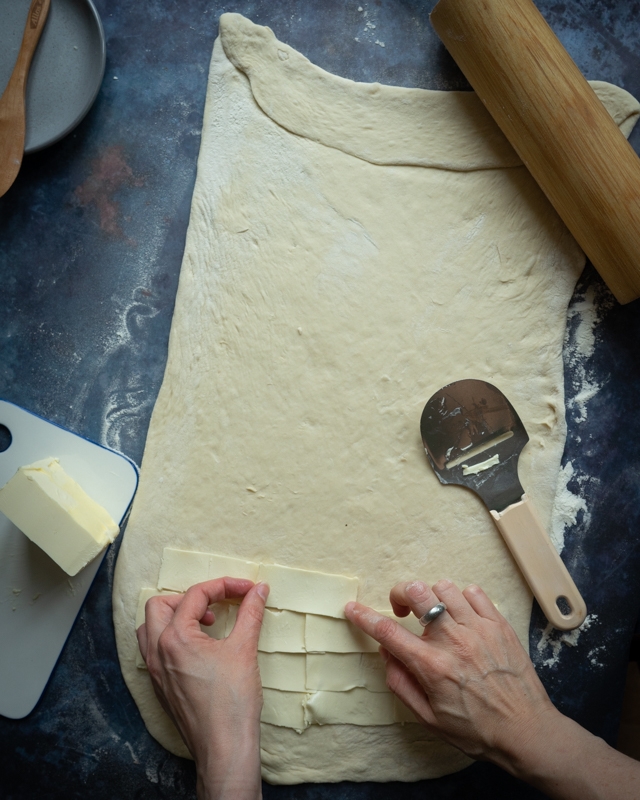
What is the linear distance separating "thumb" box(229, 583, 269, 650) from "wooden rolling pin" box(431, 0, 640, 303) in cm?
130

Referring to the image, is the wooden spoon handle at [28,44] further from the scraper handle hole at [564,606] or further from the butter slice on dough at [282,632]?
the scraper handle hole at [564,606]

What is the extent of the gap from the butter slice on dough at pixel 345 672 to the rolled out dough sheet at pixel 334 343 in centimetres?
6

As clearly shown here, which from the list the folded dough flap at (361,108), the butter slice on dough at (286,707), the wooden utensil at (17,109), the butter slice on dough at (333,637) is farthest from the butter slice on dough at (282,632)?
the wooden utensil at (17,109)

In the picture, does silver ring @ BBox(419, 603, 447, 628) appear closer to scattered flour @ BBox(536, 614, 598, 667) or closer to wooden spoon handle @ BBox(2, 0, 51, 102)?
scattered flour @ BBox(536, 614, 598, 667)

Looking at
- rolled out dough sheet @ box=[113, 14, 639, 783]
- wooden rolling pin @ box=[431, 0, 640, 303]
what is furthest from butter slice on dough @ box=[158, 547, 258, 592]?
wooden rolling pin @ box=[431, 0, 640, 303]

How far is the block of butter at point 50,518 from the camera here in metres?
1.38

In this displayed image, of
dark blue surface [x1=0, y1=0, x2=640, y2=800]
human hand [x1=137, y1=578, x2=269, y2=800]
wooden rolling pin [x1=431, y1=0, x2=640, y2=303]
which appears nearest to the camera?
human hand [x1=137, y1=578, x2=269, y2=800]

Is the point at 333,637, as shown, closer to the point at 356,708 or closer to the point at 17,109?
the point at 356,708

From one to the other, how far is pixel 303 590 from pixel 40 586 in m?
0.76

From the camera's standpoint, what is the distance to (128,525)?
1520 mm

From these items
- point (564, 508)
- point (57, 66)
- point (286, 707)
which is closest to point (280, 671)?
point (286, 707)

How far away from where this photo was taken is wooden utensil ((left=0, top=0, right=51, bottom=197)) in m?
1.54

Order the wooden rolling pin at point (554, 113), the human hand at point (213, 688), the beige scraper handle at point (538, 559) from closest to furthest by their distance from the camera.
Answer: the human hand at point (213, 688)
the wooden rolling pin at point (554, 113)
the beige scraper handle at point (538, 559)

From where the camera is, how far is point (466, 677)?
133cm
